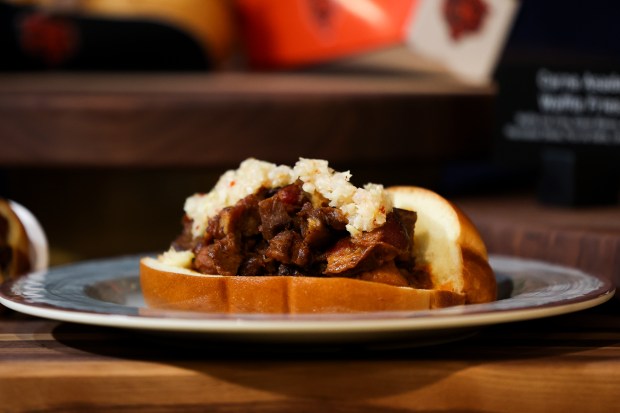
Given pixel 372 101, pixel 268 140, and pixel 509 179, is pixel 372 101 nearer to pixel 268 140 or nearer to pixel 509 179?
pixel 268 140

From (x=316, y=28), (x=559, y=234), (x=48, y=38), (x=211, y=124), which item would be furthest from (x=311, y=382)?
(x=316, y=28)

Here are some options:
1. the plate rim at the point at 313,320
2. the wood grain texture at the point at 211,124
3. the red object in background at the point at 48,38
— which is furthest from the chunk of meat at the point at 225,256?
the red object in background at the point at 48,38

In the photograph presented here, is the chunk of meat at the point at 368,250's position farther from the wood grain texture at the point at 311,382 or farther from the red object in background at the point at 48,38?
the red object in background at the point at 48,38

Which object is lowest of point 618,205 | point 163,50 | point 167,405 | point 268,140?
point 167,405

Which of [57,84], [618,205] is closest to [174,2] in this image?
[57,84]

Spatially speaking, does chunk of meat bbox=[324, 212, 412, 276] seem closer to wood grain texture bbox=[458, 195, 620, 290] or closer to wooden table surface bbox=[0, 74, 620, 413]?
wooden table surface bbox=[0, 74, 620, 413]

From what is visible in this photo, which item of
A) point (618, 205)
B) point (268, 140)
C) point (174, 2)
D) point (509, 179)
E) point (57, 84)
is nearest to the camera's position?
point (618, 205)
